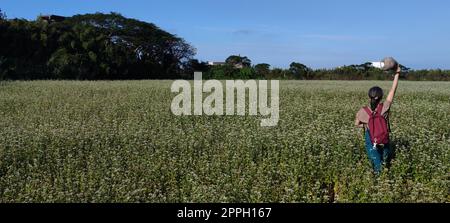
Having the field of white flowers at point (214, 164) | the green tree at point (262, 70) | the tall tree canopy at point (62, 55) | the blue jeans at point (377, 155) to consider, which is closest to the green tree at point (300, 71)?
the green tree at point (262, 70)

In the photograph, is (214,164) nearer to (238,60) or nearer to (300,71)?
(300,71)

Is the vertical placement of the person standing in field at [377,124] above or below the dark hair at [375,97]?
below

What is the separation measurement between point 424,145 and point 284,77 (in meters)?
43.3

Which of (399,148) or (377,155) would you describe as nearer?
(377,155)

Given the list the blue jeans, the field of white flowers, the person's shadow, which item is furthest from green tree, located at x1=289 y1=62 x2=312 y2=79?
the blue jeans

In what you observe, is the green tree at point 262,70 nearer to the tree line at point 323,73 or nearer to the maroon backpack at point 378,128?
the tree line at point 323,73

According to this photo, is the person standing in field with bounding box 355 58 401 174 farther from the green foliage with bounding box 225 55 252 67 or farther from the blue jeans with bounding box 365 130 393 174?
the green foliage with bounding box 225 55 252 67

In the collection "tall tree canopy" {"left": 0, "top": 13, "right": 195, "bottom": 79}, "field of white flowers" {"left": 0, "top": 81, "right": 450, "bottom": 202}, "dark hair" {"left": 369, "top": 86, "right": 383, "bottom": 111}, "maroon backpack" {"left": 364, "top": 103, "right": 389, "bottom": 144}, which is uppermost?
"tall tree canopy" {"left": 0, "top": 13, "right": 195, "bottom": 79}

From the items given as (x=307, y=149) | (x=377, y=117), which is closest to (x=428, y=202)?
(x=377, y=117)

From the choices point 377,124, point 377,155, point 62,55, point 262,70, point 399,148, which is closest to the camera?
point 377,124

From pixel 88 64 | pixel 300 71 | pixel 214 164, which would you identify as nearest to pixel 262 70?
pixel 300 71

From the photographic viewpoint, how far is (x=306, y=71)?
53125mm

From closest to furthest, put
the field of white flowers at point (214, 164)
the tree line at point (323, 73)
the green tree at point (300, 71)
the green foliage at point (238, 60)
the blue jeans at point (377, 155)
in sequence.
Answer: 1. the field of white flowers at point (214, 164)
2. the blue jeans at point (377, 155)
3. the tree line at point (323, 73)
4. the green tree at point (300, 71)
5. the green foliage at point (238, 60)

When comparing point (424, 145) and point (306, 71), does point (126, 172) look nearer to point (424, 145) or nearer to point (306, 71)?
point (424, 145)
